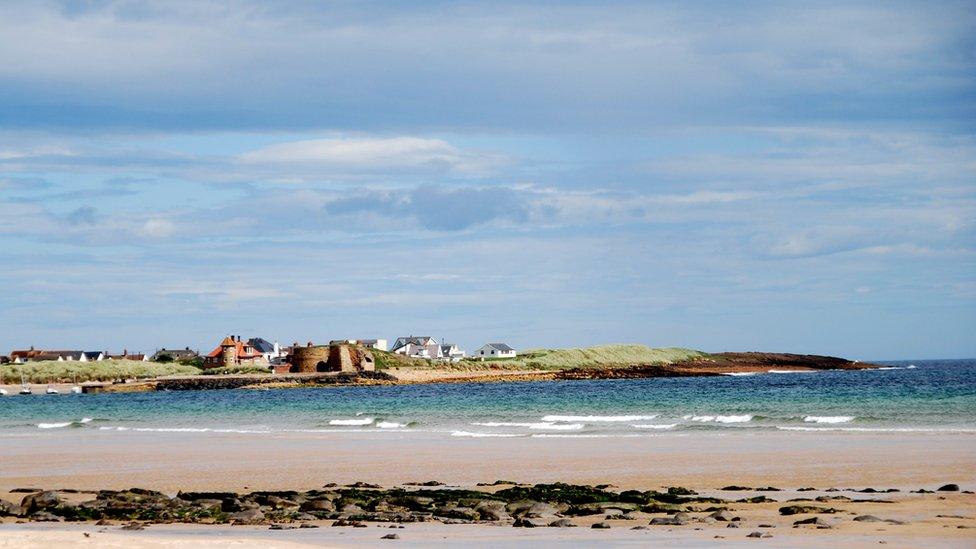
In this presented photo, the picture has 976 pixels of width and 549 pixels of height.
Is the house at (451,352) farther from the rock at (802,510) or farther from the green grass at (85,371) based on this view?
the rock at (802,510)

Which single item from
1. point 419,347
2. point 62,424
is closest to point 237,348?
point 419,347

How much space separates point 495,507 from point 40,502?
24.8 ft

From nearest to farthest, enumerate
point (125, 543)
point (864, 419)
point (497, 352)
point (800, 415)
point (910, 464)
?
1. point (125, 543)
2. point (910, 464)
3. point (864, 419)
4. point (800, 415)
5. point (497, 352)

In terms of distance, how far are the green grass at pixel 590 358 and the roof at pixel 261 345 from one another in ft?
113

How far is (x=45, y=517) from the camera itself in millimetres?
16422

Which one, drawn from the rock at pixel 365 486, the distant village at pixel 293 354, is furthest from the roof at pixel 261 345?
the rock at pixel 365 486

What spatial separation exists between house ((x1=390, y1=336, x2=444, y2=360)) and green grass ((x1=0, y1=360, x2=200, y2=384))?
158 ft

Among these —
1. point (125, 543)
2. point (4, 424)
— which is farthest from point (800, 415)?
point (4, 424)

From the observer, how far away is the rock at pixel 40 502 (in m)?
17.2

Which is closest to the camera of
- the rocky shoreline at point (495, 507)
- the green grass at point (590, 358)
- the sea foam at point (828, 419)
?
the rocky shoreline at point (495, 507)

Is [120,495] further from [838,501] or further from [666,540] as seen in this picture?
[838,501]

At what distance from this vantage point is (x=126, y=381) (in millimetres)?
122188

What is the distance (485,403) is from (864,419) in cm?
2810

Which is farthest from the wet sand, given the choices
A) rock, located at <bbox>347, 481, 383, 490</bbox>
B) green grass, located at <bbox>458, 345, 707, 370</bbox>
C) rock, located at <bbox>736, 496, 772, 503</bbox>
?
green grass, located at <bbox>458, 345, 707, 370</bbox>
